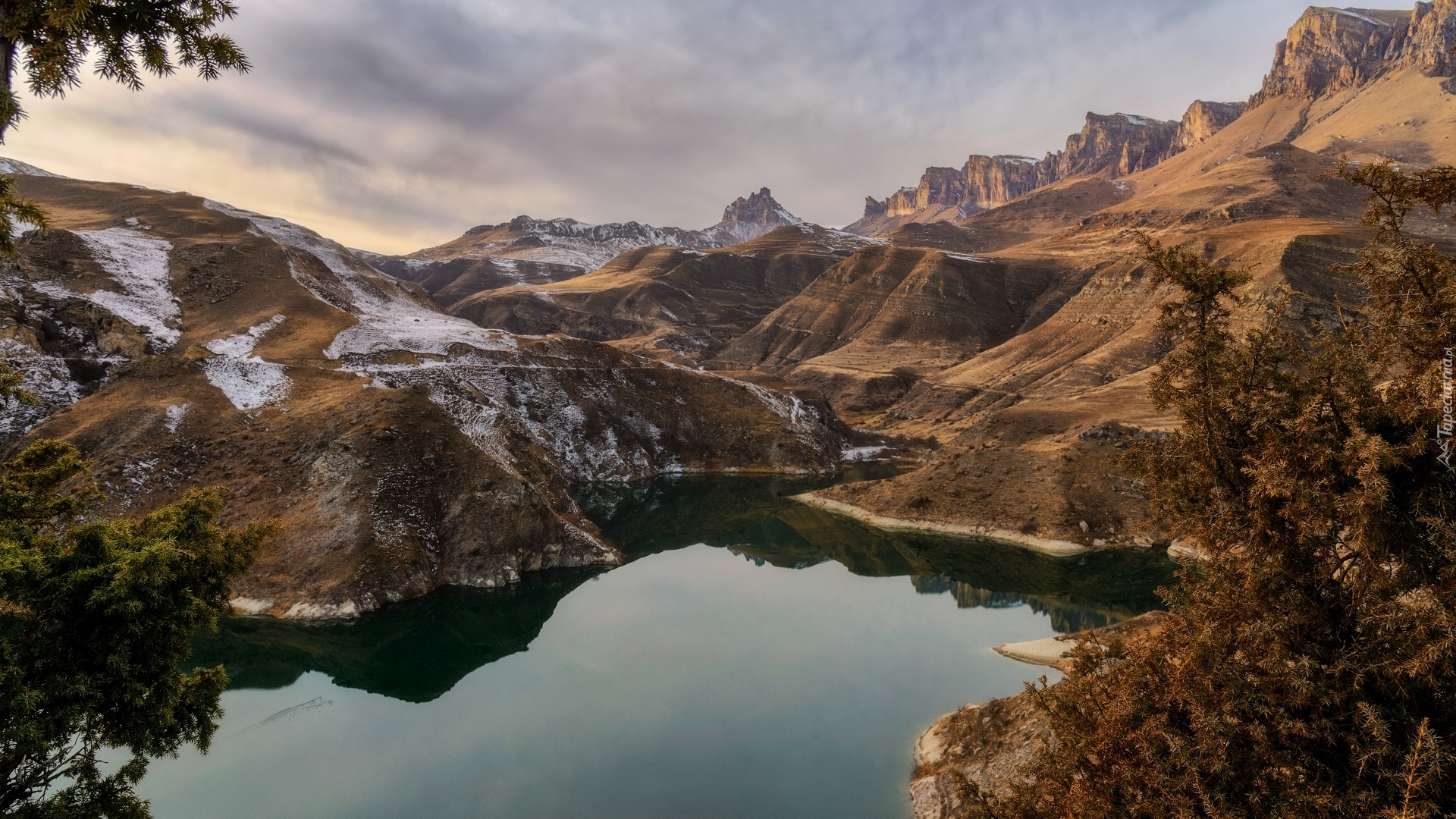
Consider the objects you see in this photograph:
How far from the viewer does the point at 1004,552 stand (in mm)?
56875

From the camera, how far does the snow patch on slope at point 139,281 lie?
68312 millimetres

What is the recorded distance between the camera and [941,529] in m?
63.2

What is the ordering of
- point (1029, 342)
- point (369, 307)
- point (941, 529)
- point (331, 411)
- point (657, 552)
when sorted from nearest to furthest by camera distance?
point (331, 411), point (657, 552), point (941, 529), point (369, 307), point (1029, 342)

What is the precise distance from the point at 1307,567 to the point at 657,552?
51.8 meters

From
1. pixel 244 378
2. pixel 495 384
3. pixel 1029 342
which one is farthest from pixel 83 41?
pixel 1029 342

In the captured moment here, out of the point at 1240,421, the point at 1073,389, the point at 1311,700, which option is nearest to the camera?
the point at 1311,700

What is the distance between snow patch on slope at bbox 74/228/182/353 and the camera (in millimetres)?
68312

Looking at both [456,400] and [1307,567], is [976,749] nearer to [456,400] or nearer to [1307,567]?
[1307,567]

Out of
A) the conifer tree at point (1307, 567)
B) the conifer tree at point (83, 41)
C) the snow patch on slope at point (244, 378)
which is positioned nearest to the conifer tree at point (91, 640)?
the conifer tree at point (83, 41)

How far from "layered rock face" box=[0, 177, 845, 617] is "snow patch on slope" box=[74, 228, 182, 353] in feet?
1.17

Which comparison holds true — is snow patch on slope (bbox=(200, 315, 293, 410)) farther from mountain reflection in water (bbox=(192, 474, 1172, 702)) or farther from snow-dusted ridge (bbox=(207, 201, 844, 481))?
mountain reflection in water (bbox=(192, 474, 1172, 702))

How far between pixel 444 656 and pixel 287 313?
6285cm

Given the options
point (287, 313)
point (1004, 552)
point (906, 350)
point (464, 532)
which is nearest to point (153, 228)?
point (287, 313)

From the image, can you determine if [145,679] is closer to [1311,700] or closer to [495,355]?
[1311,700]
